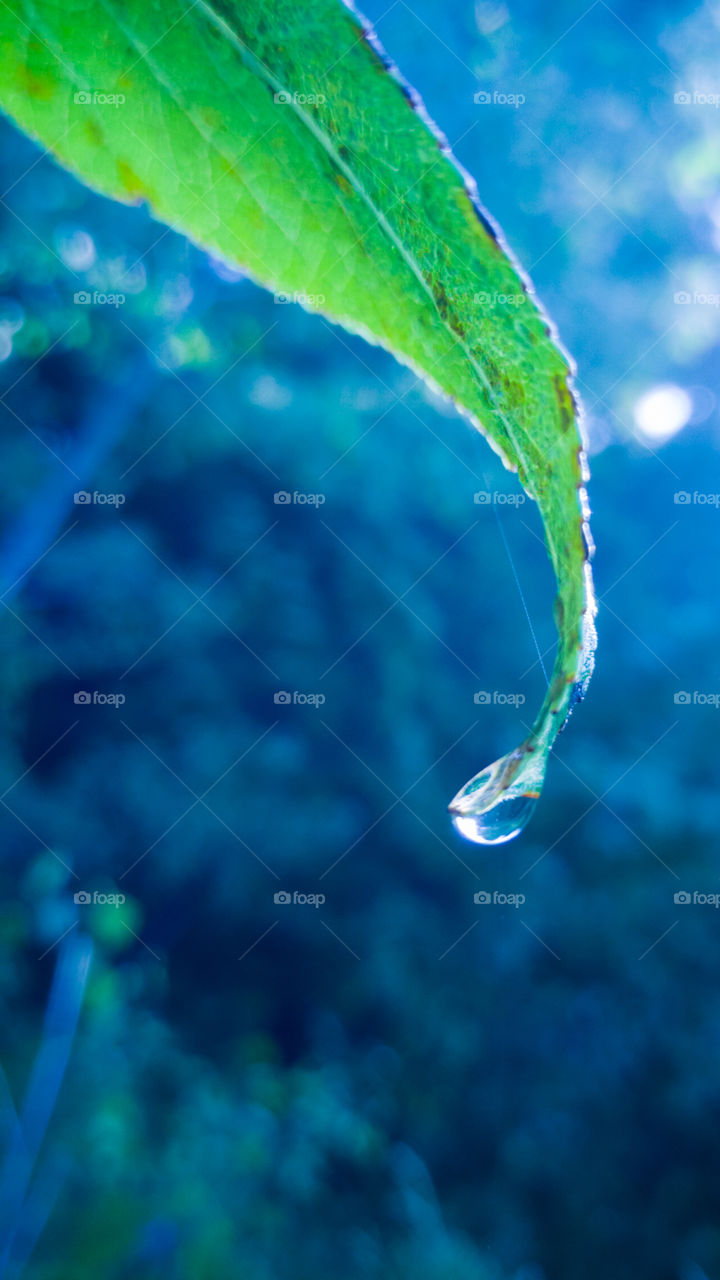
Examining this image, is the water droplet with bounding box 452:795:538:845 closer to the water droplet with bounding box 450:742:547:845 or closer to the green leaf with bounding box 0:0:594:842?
the water droplet with bounding box 450:742:547:845

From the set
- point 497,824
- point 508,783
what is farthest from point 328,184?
point 497,824

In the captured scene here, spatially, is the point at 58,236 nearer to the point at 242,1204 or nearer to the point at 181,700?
the point at 181,700

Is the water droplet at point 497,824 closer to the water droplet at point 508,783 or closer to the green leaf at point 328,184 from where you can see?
the water droplet at point 508,783

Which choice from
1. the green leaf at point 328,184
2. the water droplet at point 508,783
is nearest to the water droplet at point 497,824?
the water droplet at point 508,783

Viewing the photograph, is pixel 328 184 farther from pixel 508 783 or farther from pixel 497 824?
pixel 497 824

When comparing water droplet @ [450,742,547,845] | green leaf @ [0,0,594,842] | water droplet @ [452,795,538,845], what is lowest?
water droplet @ [450,742,547,845]

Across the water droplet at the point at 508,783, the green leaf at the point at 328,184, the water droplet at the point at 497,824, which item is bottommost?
the water droplet at the point at 508,783

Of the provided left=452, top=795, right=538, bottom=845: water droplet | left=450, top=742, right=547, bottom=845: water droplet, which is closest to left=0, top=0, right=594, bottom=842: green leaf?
left=450, top=742, right=547, bottom=845: water droplet

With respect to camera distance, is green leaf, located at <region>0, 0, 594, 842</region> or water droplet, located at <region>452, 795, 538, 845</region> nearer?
green leaf, located at <region>0, 0, 594, 842</region>
